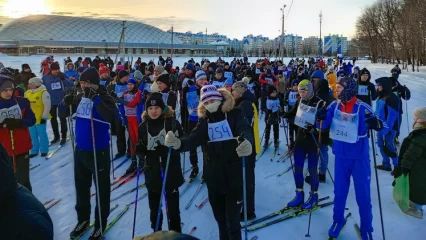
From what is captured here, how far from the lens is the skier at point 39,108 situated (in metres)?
7.21

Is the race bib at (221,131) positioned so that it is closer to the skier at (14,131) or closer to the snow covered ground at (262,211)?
the snow covered ground at (262,211)

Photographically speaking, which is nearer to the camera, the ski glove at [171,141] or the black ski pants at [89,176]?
the ski glove at [171,141]

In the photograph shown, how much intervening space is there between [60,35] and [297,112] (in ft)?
310

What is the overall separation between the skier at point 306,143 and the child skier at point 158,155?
2039 mm

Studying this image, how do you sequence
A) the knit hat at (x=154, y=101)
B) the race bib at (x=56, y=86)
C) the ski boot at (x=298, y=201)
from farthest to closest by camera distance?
the race bib at (x=56, y=86), the ski boot at (x=298, y=201), the knit hat at (x=154, y=101)

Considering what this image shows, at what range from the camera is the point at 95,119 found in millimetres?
4184

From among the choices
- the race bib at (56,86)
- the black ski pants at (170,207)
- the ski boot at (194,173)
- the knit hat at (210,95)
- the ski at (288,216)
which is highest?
the race bib at (56,86)

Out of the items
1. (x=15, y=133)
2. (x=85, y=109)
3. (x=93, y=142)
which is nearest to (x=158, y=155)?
(x=93, y=142)

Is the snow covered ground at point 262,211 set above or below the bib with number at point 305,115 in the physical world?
below

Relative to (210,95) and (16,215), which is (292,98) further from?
(16,215)

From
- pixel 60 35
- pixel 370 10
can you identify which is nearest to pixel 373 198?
pixel 370 10

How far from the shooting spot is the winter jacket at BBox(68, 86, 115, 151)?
4102mm

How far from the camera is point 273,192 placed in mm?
5840

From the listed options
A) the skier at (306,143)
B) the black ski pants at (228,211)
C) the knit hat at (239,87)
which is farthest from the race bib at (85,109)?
Result: the skier at (306,143)
